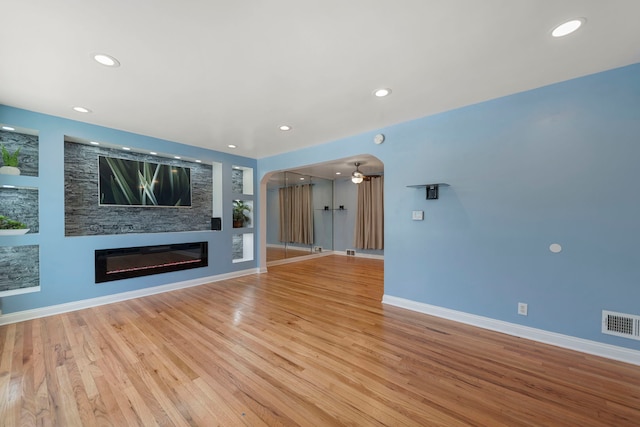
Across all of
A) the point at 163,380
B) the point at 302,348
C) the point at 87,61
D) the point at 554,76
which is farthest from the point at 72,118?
the point at 554,76

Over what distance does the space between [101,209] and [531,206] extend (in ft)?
19.5

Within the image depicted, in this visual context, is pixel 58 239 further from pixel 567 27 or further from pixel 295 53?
pixel 567 27

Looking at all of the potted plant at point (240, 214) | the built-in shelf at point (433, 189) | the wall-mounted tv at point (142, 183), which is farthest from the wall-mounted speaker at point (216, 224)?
the built-in shelf at point (433, 189)

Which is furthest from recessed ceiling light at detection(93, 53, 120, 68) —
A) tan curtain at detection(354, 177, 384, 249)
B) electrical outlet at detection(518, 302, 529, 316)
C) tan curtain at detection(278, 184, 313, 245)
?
tan curtain at detection(354, 177, 384, 249)

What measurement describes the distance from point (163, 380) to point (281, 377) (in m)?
0.93

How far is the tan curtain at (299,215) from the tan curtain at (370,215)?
61.5 inches

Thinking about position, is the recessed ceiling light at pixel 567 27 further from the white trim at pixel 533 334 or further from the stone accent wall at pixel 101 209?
the stone accent wall at pixel 101 209

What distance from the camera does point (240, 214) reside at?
539cm

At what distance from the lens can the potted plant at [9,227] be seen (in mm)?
2765

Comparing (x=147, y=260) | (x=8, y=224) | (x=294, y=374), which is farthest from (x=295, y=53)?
(x=147, y=260)

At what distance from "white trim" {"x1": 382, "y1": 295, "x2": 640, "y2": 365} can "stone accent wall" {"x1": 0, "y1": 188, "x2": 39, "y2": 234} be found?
5.24 meters

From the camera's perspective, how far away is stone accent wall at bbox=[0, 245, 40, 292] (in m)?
3.05

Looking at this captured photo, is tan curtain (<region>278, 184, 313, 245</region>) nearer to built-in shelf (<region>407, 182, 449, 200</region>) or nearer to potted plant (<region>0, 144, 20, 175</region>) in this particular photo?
built-in shelf (<region>407, 182, 449, 200</region>)

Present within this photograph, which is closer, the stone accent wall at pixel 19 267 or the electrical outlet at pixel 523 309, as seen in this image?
the electrical outlet at pixel 523 309
